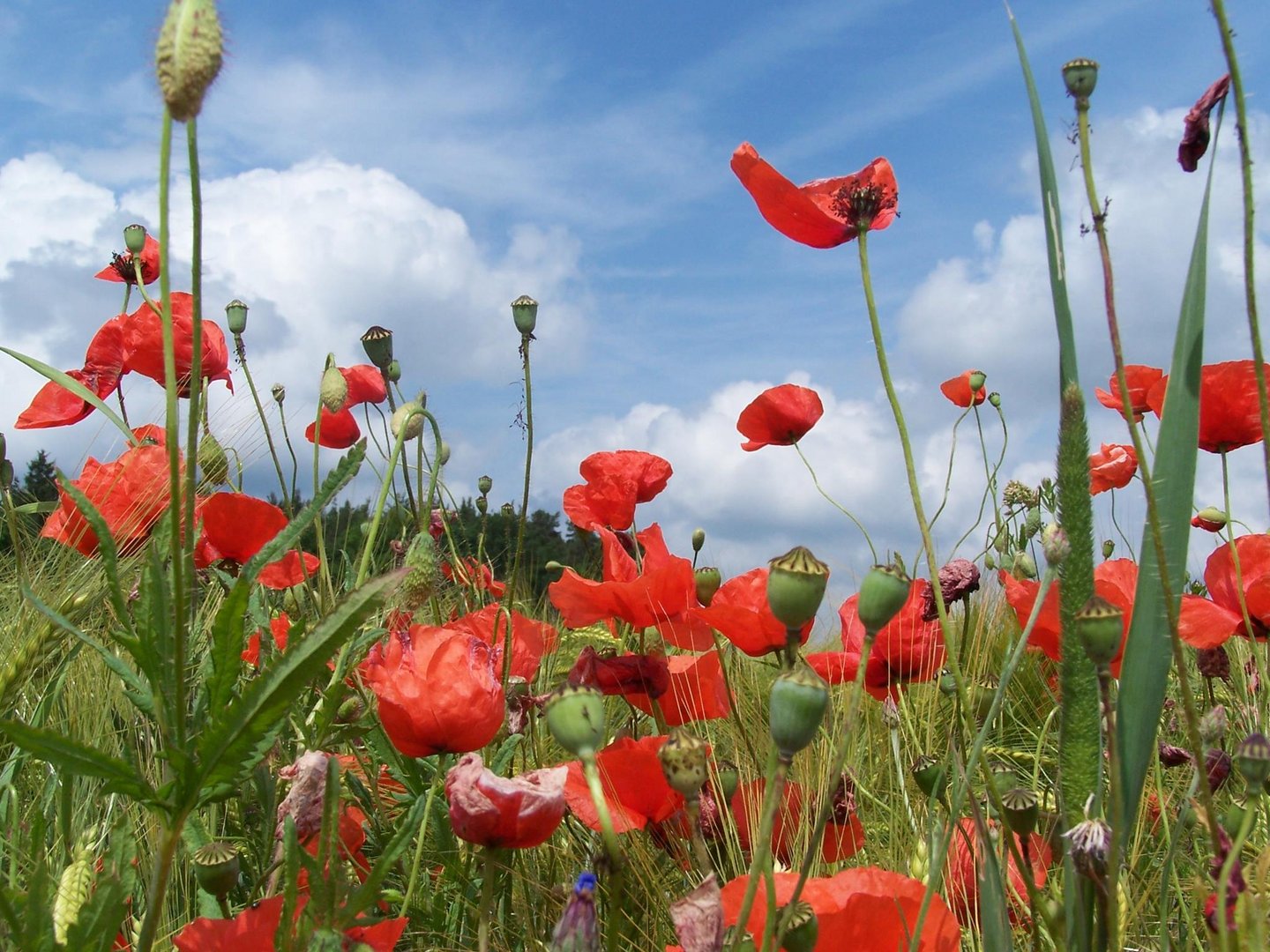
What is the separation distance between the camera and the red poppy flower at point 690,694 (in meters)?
1.22

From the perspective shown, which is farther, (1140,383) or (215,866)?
(1140,383)

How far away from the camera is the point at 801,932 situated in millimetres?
662

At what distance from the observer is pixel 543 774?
0.85 metres

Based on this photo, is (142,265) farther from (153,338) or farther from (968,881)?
(968,881)

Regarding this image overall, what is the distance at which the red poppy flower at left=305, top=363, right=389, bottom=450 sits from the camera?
72.8 inches

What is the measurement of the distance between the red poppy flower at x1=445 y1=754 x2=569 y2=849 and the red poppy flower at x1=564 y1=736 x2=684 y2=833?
0.14 m

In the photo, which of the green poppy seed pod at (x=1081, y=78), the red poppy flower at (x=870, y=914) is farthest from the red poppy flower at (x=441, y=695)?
the green poppy seed pod at (x=1081, y=78)

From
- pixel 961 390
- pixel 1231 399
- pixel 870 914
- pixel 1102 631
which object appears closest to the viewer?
pixel 1102 631

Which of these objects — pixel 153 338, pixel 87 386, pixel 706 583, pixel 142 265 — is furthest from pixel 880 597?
pixel 142 265

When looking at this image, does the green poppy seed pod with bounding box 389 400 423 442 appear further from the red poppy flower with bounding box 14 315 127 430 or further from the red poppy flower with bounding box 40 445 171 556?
the red poppy flower with bounding box 14 315 127 430

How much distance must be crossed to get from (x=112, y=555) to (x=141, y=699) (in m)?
0.13

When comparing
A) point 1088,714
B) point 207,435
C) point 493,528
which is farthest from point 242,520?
point 493,528

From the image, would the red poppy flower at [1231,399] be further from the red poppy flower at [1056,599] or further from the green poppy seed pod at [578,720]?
the green poppy seed pod at [578,720]

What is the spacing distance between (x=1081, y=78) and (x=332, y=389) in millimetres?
988
